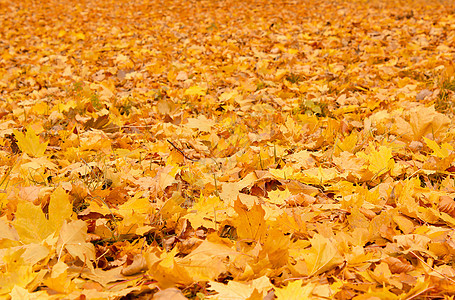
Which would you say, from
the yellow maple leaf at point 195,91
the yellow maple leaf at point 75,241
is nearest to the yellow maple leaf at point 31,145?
the yellow maple leaf at point 75,241

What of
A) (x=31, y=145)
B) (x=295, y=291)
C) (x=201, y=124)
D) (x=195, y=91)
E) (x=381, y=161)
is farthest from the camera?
(x=195, y=91)

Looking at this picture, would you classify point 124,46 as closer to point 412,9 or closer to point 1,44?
point 1,44

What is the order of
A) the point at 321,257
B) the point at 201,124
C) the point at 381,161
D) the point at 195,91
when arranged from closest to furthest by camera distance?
the point at 321,257 < the point at 381,161 < the point at 201,124 < the point at 195,91

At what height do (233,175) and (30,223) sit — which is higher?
(30,223)

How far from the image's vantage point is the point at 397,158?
1.77m

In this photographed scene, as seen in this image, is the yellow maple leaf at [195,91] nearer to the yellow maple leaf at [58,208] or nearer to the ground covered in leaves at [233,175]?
the ground covered in leaves at [233,175]

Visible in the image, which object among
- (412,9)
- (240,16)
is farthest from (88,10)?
(412,9)

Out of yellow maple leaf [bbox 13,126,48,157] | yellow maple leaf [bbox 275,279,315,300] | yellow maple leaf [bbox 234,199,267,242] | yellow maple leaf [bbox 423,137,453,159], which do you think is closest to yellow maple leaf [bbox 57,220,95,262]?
yellow maple leaf [bbox 234,199,267,242]

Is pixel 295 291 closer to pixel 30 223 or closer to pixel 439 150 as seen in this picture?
pixel 30 223

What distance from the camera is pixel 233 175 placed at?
1647 millimetres

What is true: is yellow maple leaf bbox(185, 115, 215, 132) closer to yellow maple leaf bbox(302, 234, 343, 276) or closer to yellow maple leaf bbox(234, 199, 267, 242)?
yellow maple leaf bbox(234, 199, 267, 242)

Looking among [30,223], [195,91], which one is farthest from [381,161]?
[195,91]

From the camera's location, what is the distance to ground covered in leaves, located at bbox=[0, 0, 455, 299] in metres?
1.00

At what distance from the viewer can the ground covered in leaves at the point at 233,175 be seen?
1.00m
